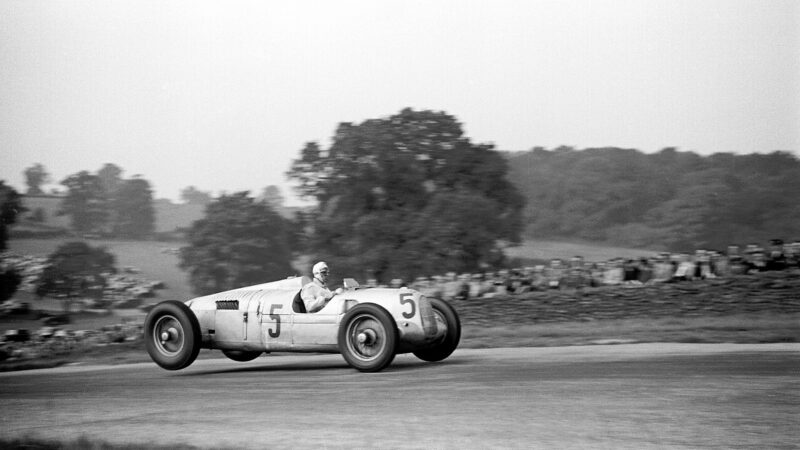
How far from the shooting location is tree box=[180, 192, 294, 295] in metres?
19.9

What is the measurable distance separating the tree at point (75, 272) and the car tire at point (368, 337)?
1113 centimetres

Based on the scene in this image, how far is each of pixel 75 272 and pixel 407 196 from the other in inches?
293

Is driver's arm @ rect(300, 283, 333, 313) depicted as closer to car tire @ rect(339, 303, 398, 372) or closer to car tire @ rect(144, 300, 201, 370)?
car tire @ rect(339, 303, 398, 372)

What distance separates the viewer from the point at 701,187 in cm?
2041

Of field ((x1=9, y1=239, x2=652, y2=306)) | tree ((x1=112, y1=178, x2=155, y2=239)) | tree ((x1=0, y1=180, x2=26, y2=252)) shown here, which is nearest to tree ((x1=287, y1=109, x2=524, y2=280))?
field ((x1=9, y1=239, x2=652, y2=306))

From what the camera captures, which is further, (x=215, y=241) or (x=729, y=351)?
(x=215, y=241)

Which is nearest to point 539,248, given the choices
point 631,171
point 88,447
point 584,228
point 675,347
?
point 584,228

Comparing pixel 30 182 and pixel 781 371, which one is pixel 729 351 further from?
pixel 30 182

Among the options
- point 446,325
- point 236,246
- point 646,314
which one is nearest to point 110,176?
point 236,246

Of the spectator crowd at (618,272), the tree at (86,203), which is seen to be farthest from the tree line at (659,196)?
the tree at (86,203)

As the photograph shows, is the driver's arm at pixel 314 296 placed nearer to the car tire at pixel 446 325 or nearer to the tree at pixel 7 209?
the car tire at pixel 446 325

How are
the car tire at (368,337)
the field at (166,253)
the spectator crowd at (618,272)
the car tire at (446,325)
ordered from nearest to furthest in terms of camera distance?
the car tire at (368,337) → the car tire at (446,325) → the spectator crowd at (618,272) → the field at (166,253)

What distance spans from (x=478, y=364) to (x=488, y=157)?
12.0 m

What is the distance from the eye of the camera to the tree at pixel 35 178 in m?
18.5
